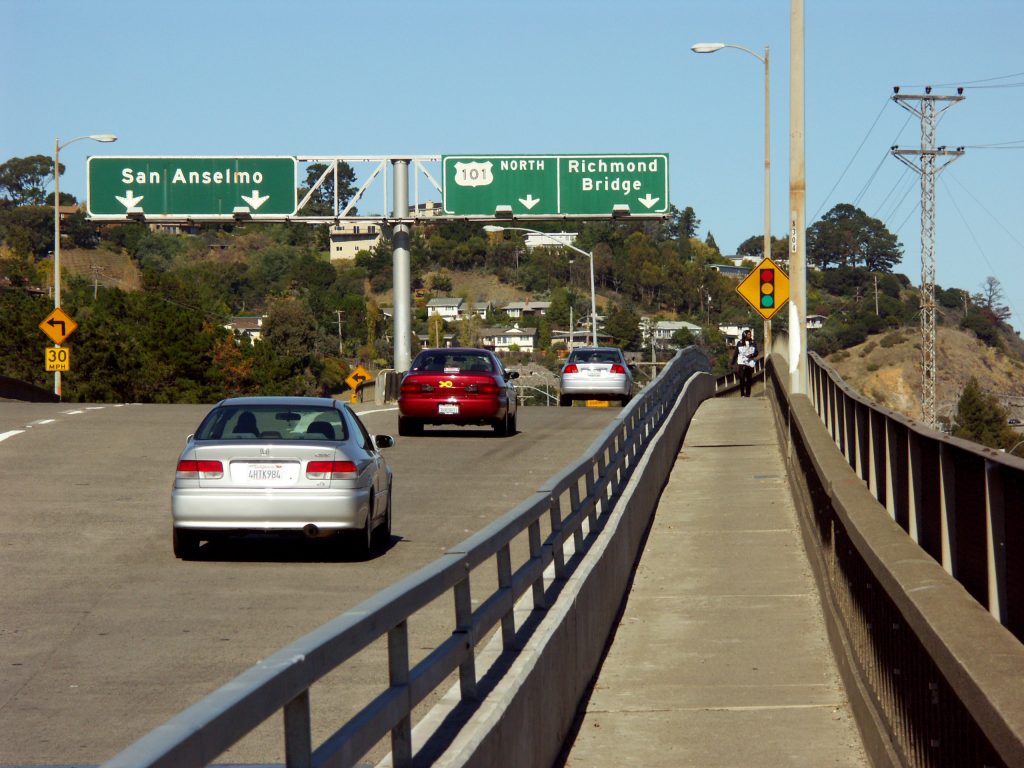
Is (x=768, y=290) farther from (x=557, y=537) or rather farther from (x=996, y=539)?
(x=996, y=539)

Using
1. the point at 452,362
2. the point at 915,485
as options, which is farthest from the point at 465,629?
the point at 452,362

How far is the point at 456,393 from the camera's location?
26.5 meters

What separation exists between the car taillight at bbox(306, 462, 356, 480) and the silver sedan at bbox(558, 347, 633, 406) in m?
25.0

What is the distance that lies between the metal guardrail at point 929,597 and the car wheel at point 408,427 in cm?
1551

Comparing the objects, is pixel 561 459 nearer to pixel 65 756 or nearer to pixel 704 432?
pixel 704 432

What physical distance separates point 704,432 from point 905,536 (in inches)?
914

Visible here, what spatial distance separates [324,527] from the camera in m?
13.8

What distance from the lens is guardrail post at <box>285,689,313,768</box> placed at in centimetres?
370

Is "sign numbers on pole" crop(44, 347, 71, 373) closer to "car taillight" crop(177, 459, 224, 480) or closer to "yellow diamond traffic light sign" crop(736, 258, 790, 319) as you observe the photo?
"yellow diamond traffic light sign" crop(736, 258, 790, 319)

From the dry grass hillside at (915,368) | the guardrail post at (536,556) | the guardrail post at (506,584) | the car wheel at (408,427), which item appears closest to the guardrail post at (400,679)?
the guardrail post at (506,584)

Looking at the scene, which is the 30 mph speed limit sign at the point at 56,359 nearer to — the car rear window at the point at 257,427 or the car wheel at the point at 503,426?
the car wheel at the point at 503,426

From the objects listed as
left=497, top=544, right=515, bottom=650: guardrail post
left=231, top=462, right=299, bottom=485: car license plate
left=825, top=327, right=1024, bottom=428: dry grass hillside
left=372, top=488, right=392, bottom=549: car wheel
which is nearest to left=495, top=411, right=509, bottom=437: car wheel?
left=372, top=488, right=392, bottom=549: car wheel

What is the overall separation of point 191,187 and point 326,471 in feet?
111

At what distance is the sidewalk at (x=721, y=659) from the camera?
9188mm
